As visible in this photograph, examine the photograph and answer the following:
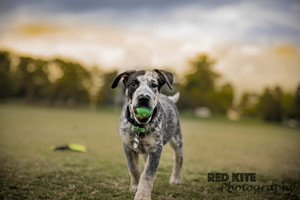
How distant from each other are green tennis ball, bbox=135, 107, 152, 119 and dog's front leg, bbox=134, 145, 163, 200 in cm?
69

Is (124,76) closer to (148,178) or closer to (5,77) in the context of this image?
(148,178)

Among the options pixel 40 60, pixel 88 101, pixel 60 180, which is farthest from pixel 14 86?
pixel 60 180

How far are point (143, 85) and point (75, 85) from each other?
57.5 metres

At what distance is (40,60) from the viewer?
56281 millimetres

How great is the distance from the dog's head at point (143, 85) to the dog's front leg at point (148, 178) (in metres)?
0.59

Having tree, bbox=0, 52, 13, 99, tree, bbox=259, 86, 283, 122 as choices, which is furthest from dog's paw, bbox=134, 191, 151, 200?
tree, bbox=0, 52, 13, 99

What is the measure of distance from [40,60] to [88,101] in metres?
16.5

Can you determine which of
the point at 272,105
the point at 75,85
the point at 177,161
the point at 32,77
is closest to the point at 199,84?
the point at 272,105

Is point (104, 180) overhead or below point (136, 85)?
below

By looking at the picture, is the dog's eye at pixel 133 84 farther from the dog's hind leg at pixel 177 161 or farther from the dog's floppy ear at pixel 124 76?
the dog's hind leg at pixel 177 161

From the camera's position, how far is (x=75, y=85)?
58.5m

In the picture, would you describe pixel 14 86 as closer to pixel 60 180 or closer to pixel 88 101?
pixel 88 101

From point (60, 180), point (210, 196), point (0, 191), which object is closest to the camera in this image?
point (0, 191)

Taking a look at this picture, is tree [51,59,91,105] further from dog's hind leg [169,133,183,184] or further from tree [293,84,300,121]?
dog's hind leg [169,133,183,184]
